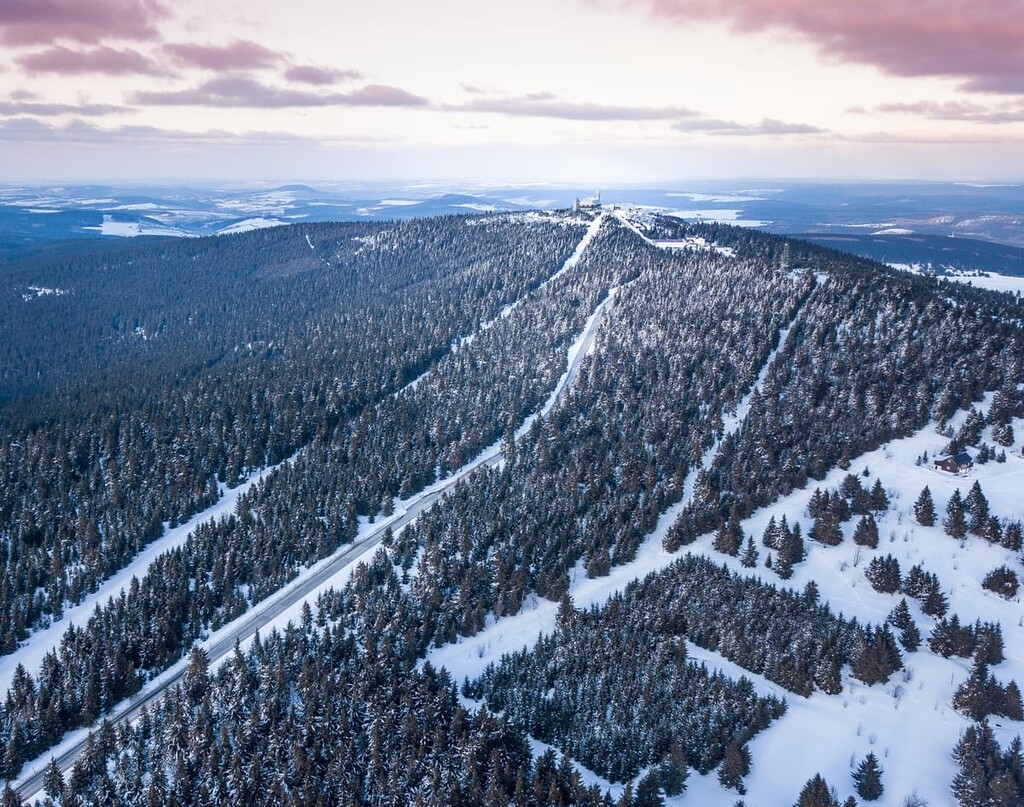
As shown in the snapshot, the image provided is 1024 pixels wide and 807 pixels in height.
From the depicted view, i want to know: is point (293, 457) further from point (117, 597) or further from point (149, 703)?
point (149, 703)

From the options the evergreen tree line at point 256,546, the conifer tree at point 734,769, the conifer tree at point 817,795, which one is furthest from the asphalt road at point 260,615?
the conifer tree at point 817,795

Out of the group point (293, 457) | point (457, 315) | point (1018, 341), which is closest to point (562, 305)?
point (457, 315)

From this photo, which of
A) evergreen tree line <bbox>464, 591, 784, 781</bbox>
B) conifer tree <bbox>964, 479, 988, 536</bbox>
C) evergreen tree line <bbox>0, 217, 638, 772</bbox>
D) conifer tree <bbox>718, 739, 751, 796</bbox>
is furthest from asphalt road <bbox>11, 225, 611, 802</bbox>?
conifer tree <bbox>964, 479, 988, 536</bbox>

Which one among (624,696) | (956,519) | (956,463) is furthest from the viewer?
(956,463)

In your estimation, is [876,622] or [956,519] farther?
[956,519]

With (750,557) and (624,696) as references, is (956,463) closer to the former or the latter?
(750,557)

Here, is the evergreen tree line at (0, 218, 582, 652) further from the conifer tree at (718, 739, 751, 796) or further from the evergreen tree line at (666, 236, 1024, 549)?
the conifer tree at (718, 739, 751, 796)

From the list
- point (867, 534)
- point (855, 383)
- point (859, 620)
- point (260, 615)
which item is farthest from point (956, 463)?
point (260, 615)
